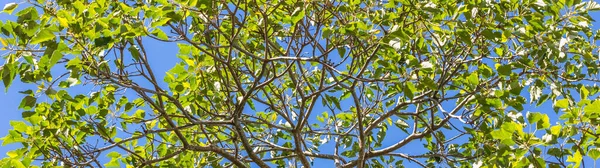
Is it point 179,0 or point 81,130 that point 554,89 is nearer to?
point 179,0

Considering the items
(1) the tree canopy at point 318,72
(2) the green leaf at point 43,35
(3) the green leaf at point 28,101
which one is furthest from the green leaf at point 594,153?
(3) the green leaf at point 28,101

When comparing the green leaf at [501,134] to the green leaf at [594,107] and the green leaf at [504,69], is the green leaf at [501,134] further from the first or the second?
the green leaf at [504,69]

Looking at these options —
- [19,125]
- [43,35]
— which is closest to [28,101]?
[19,125]

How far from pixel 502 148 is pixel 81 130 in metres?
2.52

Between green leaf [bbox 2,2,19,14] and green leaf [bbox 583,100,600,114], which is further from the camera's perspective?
green leaf [bbox 2,2,19,14]

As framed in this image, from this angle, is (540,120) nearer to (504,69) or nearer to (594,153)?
(594,153)

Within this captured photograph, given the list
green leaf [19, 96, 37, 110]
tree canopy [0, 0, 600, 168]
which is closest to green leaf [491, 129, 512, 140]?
tree canopy [0, 0, 600, 168]

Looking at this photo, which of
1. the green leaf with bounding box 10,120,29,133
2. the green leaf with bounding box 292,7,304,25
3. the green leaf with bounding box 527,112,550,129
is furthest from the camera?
the green leaf with bounding box 10,120,29,133

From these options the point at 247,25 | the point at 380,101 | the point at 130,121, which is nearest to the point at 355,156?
the point at 380,101

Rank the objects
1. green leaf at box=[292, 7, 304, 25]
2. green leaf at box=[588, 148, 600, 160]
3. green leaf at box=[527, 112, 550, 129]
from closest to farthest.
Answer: green leaf at box=[527, 112, 550, 129], green leaf at box=[588, 148, 600, 160], green leaf at box=[292, 7, 304, 25]

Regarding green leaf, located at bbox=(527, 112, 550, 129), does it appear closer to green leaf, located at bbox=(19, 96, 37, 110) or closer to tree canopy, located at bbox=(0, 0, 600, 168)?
tree canopy, located at bbox=(0, 0, 600, 168)

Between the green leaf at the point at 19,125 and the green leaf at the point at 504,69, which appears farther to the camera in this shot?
the green leaf at the point at 19,125

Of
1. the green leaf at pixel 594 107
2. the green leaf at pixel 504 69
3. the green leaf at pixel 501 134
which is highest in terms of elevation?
the green leaf at pixel 504 69

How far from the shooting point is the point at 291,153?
5.48 metres
